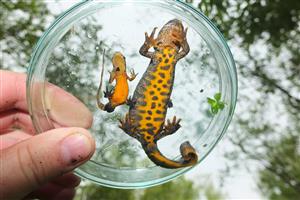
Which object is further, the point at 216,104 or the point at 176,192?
the point at 176,192

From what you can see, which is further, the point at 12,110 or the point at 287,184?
the point at 287,184

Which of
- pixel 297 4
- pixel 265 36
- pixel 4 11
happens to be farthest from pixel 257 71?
pixel 4 11

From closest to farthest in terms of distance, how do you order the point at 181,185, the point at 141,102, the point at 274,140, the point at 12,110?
the point at 141,102 < the point at 12,110 < the point at 274,140 < the point at 181,185

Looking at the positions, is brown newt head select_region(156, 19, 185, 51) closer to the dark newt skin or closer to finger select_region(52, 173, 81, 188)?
the dark newt skin

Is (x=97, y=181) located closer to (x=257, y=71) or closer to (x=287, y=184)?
(x=257, y=71)

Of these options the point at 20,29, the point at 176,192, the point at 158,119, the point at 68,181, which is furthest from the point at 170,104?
the point at 176,192

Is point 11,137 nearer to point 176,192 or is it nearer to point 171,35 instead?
point 171,35

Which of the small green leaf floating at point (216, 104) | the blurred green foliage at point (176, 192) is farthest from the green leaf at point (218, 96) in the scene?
the blurred green foliage at point (176, 192)
